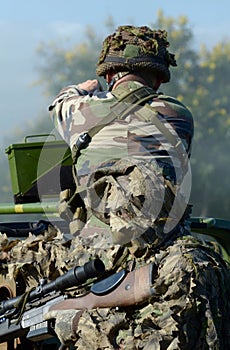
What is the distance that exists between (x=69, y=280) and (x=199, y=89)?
2927 centimetres

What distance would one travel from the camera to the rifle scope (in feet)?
21.4

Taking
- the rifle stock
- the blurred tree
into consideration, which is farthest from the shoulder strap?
the blurred tree

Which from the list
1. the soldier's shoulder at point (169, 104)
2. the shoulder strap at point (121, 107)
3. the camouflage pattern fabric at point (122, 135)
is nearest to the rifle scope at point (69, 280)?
the camouflage pattern fabric at point (122, 135)

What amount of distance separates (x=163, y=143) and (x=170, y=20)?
29.8 m

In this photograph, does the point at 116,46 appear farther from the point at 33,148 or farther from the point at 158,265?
the point at 158,265

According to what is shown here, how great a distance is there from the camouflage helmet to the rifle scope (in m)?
1.59

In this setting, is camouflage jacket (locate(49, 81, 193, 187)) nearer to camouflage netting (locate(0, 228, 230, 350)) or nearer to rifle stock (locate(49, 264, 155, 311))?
camouflage netting (locate(0, 228, 230, 350))

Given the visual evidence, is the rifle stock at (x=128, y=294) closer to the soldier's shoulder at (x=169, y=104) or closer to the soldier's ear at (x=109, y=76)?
the soldier's shoulder at (x=169, y=104)

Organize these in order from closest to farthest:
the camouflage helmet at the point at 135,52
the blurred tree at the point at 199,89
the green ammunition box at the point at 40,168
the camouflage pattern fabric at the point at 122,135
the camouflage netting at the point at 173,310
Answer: the camouflage netting at the point at 173,310 → the camouflage pattern fabric at the point at 122,135 → the camouflage helmet at the point at 135,52 → the green ammunition box at the point at 40,168 → the blurred tree at the point at 199,89

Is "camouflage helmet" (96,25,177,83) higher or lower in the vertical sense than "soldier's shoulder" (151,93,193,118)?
higher

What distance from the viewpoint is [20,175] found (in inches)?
332

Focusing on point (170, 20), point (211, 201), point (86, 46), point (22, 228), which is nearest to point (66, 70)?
point (86, 46)

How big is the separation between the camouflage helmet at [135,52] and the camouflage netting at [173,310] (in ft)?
4.47

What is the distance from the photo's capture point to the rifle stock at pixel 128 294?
20.5ft
